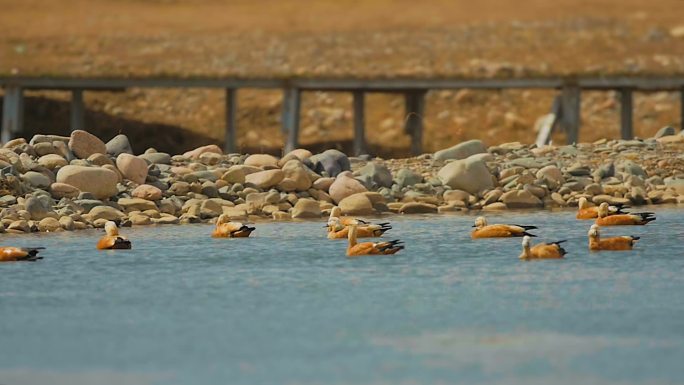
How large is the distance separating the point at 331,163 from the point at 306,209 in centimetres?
430

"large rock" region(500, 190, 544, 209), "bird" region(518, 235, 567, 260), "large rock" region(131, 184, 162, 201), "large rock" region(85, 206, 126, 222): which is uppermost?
"large rock" region(131, 184, 162, 201)

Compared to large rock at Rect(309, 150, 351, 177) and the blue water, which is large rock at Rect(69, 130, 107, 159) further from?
the blue water

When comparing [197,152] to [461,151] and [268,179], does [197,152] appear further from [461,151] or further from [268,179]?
[461,151]

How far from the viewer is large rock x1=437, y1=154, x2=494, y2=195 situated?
118ft

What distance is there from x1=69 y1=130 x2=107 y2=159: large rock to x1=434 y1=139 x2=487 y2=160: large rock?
895 centimetres

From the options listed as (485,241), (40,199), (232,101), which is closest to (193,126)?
(232,101)

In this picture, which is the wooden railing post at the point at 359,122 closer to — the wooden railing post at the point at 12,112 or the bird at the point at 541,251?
the wooden railing post at the point at 12,112

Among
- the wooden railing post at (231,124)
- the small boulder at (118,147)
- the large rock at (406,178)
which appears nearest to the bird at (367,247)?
the large rock at (406,178)

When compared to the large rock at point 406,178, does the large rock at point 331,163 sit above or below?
above

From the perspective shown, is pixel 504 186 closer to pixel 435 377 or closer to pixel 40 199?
pixel 40 199

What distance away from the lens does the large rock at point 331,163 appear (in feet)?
121

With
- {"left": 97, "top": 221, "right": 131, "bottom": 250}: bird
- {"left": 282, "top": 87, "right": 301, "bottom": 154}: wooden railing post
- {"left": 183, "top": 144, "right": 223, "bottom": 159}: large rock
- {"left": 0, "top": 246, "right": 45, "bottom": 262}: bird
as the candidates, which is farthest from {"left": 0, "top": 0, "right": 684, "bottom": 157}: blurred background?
{"left": 0, "top": 246, "right": 45, "bottom": 262}: bird

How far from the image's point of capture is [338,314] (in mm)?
18562

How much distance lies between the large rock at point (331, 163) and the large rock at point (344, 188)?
58.7 inches
